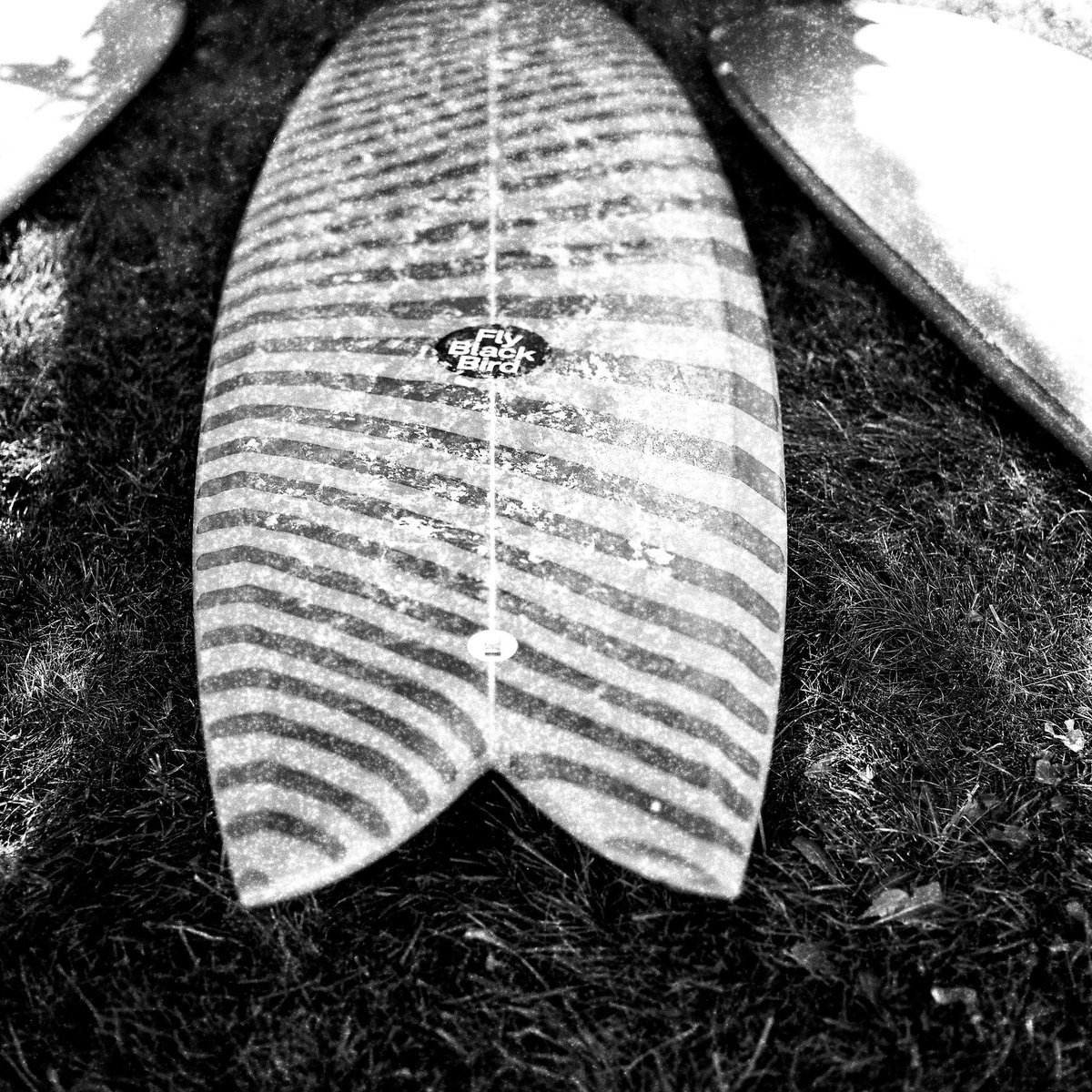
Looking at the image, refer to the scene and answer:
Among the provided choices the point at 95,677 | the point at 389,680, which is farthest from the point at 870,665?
the point at 95,677

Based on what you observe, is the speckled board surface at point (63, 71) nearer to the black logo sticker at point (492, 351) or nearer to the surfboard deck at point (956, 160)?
the black logo sticker at point (492, 351)

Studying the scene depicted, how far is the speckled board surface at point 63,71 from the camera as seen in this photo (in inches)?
112

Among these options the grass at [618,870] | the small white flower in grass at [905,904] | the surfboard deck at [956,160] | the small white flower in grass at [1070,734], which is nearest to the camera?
the grass at [618,870]

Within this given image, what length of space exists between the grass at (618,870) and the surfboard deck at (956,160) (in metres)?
0.20

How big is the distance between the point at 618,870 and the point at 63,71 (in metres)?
2.71

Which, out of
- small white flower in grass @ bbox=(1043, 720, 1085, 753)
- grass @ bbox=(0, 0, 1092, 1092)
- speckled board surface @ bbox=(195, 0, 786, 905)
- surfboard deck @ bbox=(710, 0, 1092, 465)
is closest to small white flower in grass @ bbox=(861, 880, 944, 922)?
grass @ bbox=(0, 0, 1092, 1092)

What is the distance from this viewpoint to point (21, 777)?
77.9 inches

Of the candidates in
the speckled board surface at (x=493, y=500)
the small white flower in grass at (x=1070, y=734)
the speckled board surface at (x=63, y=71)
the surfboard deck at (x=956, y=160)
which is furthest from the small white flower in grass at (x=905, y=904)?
the speckled board surface at (x=63, y=71)

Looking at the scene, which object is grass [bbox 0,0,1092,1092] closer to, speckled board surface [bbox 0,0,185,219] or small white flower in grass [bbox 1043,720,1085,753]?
small white flower in grass [bbox 1043,720,1085,753]

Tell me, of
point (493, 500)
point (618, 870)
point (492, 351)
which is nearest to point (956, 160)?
point (492, 351)

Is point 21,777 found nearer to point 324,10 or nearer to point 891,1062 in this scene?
point 891,1062

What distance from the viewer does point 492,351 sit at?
81.6 inches

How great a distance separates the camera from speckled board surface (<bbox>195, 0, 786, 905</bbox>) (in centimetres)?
169

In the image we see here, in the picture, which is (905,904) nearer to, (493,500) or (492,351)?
(493,500)
